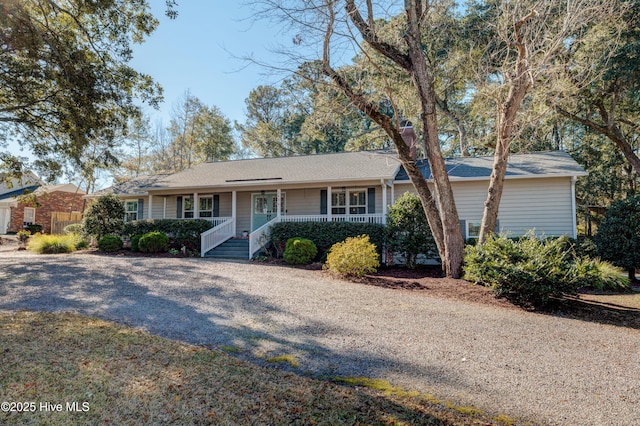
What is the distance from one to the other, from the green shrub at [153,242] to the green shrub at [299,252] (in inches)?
215

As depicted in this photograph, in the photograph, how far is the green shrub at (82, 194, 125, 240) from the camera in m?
15.3

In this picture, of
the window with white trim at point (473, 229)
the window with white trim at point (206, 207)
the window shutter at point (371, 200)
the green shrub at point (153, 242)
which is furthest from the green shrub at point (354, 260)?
the window with white trim at point (206, 207)

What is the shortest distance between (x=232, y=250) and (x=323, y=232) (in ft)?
12.9

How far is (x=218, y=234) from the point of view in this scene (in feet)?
47.0

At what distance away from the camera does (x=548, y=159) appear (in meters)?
14.2

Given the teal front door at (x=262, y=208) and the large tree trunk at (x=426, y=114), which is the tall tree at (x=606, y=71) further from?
the teal front door at (x=262, y=208)

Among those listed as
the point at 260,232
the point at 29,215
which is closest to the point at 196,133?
the point at 29,215

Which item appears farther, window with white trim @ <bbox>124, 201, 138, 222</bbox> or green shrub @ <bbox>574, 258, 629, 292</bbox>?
window with white trim @ <bbox>124, 201, 138, 222</bbox>

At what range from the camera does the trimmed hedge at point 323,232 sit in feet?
39.7

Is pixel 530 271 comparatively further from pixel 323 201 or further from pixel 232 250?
pixel 232 250

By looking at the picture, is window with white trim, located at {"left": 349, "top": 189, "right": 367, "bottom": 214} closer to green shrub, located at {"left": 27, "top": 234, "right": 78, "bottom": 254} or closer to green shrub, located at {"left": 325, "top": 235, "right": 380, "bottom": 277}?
green shrub, located at {"left": 325, "top": 235, "right": 380, "bottom": 277}

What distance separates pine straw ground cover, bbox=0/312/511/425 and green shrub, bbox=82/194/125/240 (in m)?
12.5

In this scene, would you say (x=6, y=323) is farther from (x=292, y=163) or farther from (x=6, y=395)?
(x=292, y=163)

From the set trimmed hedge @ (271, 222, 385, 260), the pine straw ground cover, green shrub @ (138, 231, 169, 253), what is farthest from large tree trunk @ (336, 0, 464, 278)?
green shrub @ (138, 231, 169, 253)
